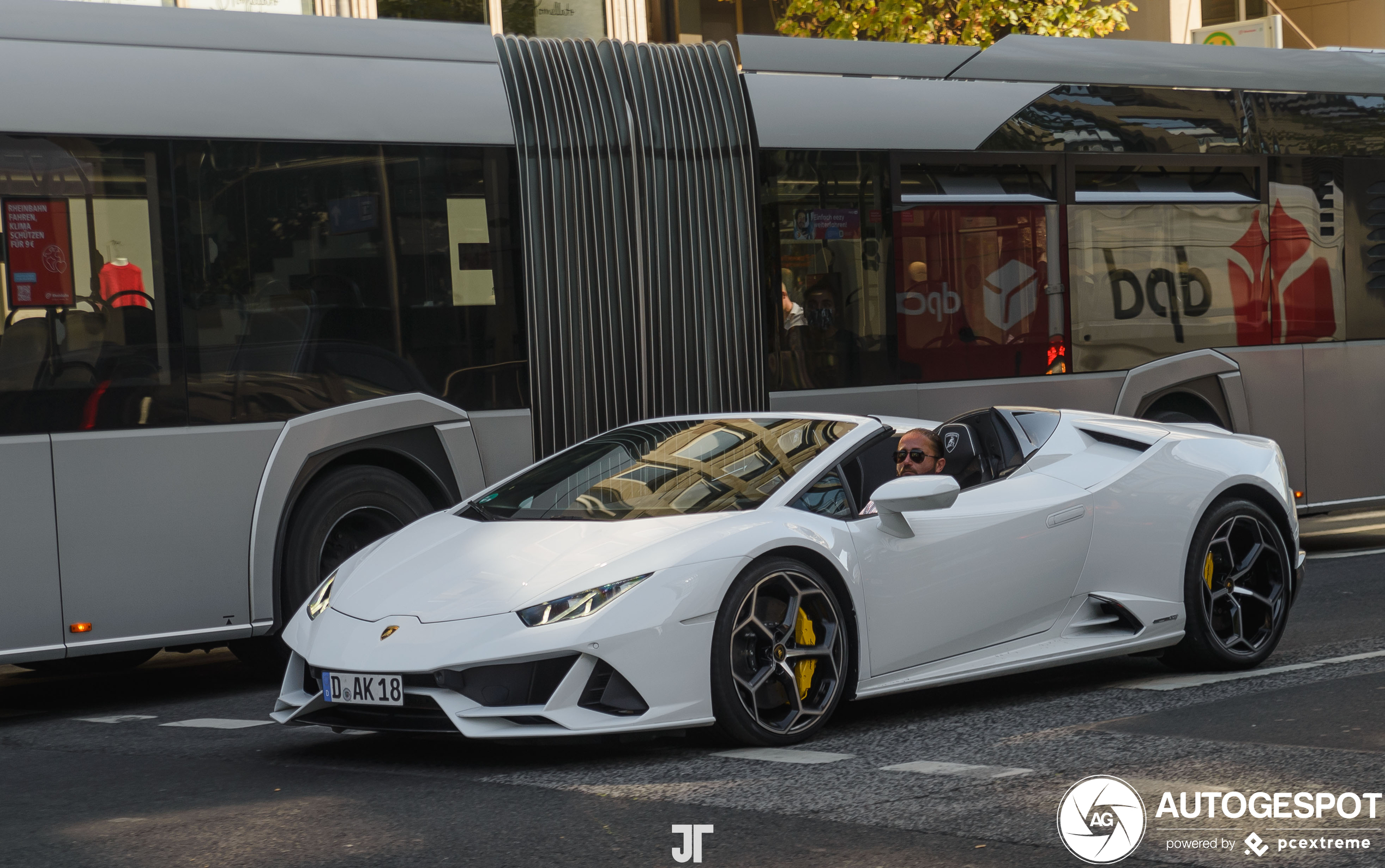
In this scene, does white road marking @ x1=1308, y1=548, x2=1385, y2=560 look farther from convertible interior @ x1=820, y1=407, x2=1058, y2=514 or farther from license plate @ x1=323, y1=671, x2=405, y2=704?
license plate @ x1=323, y1=671, x2=405, y2=704

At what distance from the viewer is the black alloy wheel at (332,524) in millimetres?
8070

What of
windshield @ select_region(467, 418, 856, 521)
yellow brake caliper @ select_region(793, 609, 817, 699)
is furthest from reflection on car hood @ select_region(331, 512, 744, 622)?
yellow brake caliper @ select_region(793, 609, 817, 699)

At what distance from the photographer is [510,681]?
17.7 ft

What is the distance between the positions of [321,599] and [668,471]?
1.42m

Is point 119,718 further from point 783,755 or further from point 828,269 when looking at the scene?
point 828,269

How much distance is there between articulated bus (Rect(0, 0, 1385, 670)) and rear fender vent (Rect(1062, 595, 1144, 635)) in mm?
3207

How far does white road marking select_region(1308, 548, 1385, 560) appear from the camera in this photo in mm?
11594

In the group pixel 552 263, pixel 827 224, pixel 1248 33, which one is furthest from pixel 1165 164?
pixel 1248 33

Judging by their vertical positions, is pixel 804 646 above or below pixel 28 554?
below

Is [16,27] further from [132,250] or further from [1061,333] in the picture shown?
[1061,333]

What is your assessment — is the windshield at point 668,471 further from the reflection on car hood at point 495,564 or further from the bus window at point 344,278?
the bus window at point 344,278

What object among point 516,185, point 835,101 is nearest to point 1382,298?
point 835,101

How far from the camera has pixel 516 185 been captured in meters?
8.88

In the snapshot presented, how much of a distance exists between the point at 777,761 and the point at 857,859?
1.27m
